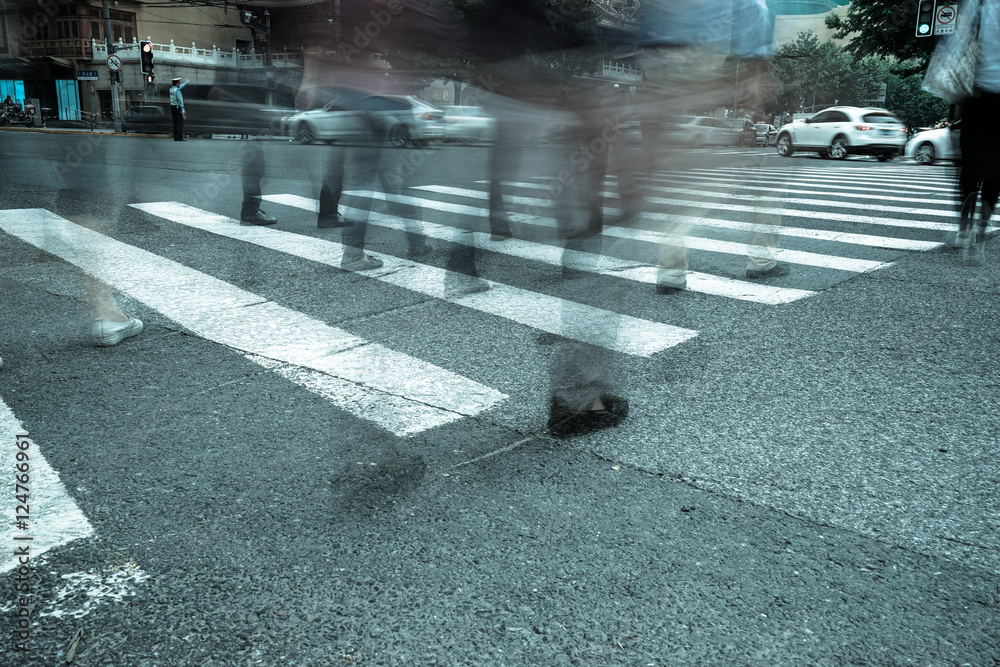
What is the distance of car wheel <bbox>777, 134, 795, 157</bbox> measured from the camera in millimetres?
24047

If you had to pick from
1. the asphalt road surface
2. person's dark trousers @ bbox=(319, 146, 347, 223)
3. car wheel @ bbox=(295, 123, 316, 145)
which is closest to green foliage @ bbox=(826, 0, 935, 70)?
car wheel @ bbox=(295, 123, 316, 145)

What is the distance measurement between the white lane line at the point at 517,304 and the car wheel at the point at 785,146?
21.2m

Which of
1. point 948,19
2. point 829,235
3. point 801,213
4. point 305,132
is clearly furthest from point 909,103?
point 305,132

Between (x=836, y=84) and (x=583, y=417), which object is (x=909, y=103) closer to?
(x=836, y=84)

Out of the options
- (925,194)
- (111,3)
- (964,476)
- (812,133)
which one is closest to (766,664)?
(964,476)

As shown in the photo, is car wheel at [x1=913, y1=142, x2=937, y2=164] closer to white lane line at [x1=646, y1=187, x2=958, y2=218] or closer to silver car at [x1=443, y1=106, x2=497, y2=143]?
silver car at [x1=443, y1=106, x2=497, y2=143]

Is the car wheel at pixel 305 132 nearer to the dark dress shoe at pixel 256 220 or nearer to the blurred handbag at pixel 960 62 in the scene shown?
the dark dress shoe at pixel 256 220

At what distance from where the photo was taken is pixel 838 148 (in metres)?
22.9

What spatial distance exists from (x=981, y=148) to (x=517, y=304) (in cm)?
336

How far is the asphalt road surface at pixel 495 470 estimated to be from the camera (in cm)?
162

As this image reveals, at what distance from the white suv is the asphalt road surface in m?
19.5

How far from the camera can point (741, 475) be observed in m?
2.29

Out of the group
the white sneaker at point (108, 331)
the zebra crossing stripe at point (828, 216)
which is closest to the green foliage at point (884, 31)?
the zebra crossing stripe at point (828, 216)

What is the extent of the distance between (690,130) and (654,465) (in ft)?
4.64
